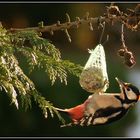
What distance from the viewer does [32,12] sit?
35.3 feet

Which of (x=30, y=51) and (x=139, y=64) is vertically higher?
(x=30, y=51)

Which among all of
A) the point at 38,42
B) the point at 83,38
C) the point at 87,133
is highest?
the point at 38,42

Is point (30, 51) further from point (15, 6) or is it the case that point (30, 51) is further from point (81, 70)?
point (15, 6)

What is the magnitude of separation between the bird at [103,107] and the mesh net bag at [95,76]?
0.26 ft

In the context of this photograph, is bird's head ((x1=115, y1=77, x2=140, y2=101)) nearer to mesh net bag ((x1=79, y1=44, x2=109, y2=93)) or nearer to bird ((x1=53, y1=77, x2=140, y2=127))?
bird ((x1=53, y1=77, x2=140, y2=127))

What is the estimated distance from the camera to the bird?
2502mm

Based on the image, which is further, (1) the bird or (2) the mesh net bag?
(2) the mesh net bag

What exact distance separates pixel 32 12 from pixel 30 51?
330 inches

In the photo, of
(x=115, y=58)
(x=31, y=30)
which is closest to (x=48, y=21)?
(x=115, y=58)

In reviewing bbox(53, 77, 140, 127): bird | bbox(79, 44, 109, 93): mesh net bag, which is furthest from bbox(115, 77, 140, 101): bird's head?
bbox(79, 44, 109, 93): mesh net bag

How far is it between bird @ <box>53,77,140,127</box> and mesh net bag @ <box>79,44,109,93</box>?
0.26ft

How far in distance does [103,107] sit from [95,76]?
22cm

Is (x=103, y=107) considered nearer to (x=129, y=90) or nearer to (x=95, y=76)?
(x=129, y=90)

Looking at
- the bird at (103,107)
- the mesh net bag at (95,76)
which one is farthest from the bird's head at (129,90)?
the mesh net bag at (95,76)
